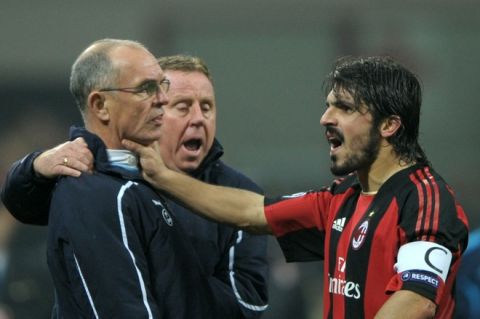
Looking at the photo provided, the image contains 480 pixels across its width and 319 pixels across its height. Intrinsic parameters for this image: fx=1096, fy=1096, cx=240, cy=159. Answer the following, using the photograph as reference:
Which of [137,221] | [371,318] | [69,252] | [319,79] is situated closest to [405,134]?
[371,318]

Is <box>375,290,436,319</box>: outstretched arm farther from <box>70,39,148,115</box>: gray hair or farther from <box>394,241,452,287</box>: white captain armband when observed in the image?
<box>70,39,148,115</box>: gray hair

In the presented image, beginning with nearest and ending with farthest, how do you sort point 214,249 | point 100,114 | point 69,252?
point 69,252 < point 100,114 < point 214,249

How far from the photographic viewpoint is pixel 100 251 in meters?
3.32

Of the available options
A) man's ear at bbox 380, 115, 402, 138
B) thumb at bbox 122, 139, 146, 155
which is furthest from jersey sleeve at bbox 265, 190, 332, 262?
thumb at bbox 122, 139, 146, 155

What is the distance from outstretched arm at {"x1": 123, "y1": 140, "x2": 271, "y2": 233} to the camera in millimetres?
3943

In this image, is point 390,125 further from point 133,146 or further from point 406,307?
point 133,146

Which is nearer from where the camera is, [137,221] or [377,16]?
[137,221]

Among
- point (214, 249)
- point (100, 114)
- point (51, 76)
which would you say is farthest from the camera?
point (51, 76)

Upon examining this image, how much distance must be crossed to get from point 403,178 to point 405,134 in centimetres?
19

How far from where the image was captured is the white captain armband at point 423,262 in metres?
3.42

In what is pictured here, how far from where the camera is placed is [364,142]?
3781mm

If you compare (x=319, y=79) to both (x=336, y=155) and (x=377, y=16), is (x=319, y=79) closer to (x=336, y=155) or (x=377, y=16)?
(x=377, y=16)

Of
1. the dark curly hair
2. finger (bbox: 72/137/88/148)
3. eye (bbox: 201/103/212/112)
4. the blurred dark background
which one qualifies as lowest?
the blurred dark background

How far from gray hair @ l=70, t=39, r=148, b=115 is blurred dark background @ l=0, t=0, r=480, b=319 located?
15.1ft
